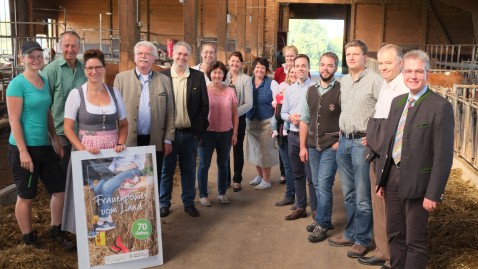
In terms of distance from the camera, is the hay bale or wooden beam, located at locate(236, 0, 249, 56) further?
wooden beam, located at locate(236, 0, 249, 56)

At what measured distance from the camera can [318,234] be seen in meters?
4.22

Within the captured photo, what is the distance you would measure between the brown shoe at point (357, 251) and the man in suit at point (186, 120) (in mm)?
1621

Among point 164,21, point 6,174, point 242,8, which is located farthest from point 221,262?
point 164,21

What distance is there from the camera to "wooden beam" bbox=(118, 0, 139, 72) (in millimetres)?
5672

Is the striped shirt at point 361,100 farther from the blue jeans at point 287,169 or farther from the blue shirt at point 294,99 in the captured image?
the blue jeans at point 287,169

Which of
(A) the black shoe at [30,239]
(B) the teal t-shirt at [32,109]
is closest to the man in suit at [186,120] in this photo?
(B) the teal t-shirt at [32,109]

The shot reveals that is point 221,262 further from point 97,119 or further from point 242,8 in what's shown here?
point 242,8

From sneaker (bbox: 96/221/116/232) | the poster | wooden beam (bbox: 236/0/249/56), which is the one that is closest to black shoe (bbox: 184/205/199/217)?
the poster

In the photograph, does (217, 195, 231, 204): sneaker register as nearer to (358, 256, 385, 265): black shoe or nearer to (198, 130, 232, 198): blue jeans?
(198, 130, 232, 198): blue jeans

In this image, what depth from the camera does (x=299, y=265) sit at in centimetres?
371

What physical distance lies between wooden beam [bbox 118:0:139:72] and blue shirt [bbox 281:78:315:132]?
1997mm

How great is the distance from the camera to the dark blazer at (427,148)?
2.69 metres

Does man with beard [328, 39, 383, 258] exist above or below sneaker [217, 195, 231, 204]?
above

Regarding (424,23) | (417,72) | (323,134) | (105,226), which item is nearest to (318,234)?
(323,134)
